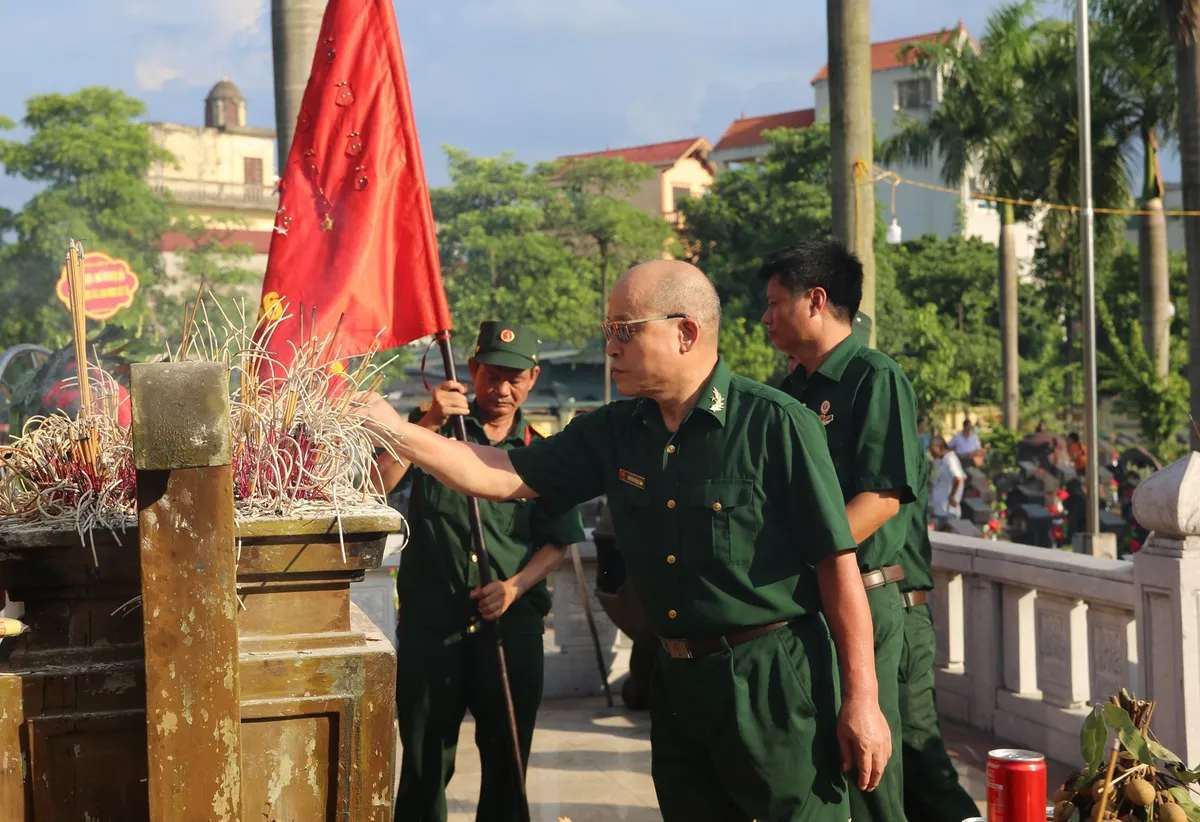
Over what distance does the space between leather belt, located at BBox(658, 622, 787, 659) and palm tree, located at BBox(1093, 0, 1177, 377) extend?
699 inches

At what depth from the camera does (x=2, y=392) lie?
8.79m

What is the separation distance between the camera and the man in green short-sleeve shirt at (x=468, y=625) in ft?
16.9

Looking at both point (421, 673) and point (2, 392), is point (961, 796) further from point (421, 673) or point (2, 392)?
point (2, 392)

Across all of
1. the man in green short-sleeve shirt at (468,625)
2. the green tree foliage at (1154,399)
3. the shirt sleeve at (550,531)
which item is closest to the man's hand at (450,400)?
the man in green short-sleeve shirt at (468,625)

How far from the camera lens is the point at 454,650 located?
5.17 m

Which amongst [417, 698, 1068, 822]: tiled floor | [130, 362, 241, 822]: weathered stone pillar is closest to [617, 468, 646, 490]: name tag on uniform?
[130, 362, 241, 822]: weathered stone pillar

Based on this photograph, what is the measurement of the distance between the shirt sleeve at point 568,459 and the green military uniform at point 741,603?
11.1 inches

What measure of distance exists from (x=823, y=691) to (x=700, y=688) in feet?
1.00

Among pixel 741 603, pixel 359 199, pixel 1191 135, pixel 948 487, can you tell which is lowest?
pixel 948 487

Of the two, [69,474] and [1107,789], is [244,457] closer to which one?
[69,474]

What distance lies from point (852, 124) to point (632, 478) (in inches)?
238

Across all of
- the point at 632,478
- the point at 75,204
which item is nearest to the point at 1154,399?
the point at 632,478

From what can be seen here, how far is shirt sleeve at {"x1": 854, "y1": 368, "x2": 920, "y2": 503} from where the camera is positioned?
13.8ft

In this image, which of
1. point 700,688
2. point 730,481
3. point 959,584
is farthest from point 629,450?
point 959,584
